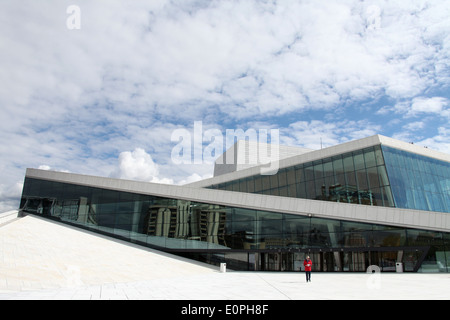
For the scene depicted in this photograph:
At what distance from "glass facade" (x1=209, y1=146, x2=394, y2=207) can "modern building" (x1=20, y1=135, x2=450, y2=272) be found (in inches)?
3.5

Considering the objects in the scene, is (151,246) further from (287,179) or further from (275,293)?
(275,293)

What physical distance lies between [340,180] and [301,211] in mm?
8532

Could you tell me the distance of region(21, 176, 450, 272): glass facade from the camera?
21578 mm

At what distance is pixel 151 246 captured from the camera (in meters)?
27.5

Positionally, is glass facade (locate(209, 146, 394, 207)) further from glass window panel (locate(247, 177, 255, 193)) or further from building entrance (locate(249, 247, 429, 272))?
building entrance (locate(249, 247, 429, 272))

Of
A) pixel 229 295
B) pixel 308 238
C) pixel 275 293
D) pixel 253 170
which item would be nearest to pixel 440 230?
pixel 308 238

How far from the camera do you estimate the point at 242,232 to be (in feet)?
83.0

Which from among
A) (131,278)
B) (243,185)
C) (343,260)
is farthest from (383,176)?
(131,278)

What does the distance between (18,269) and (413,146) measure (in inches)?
1212

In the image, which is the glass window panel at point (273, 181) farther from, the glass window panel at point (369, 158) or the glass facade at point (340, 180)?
the glass window panel at point (369, 158)

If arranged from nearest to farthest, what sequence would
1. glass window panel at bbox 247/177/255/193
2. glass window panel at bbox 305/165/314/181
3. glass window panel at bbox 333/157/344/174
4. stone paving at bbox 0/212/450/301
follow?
stone paving at bbox 0/212/450/301 < glass window panel at bbox 333/157/344/174 < glass window panel at bbox 305/165/314/181 < glass window panel at bbox 247/177/255/193

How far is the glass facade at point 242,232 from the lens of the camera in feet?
70.8

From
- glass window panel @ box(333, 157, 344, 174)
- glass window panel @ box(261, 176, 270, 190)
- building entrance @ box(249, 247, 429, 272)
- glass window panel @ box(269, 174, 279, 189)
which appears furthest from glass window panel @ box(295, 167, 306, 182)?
building entrance @ box(249, 247, 429, 272)

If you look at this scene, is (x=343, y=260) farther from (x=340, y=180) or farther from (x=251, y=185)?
(x=251, y=185)
